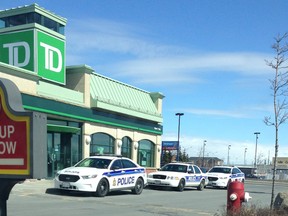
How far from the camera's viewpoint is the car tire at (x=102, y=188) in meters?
16.2

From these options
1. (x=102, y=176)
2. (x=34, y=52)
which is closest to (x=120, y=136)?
(x=34, y=52)

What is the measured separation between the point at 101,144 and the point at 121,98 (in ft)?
13.0

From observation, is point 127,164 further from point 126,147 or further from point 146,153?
point 146,153

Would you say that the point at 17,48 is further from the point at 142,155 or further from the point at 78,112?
the point at 142,155

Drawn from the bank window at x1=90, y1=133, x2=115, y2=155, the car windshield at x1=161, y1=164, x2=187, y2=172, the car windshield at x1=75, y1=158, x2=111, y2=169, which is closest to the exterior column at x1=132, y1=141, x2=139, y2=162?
the bank window at x1=90, y1=133, x2=115, y2=155

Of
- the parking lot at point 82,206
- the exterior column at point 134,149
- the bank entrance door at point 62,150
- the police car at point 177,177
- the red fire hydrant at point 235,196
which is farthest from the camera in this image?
the exterior column at point 134,149

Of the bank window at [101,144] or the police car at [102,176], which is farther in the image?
the bank window at [101,144]

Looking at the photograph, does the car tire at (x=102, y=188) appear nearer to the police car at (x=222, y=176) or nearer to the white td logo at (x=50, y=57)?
the white td logo at (x=50, y=57)

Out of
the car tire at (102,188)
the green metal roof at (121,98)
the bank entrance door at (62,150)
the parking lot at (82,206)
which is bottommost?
the parking lot at (82,206)

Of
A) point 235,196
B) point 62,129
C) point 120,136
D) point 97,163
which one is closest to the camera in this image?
point 235,196

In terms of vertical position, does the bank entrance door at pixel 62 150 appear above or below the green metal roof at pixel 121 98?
below

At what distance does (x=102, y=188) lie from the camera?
53.8ft

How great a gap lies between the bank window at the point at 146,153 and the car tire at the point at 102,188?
1875 cm

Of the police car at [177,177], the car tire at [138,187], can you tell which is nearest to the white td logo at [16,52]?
the police car at [177,177]
